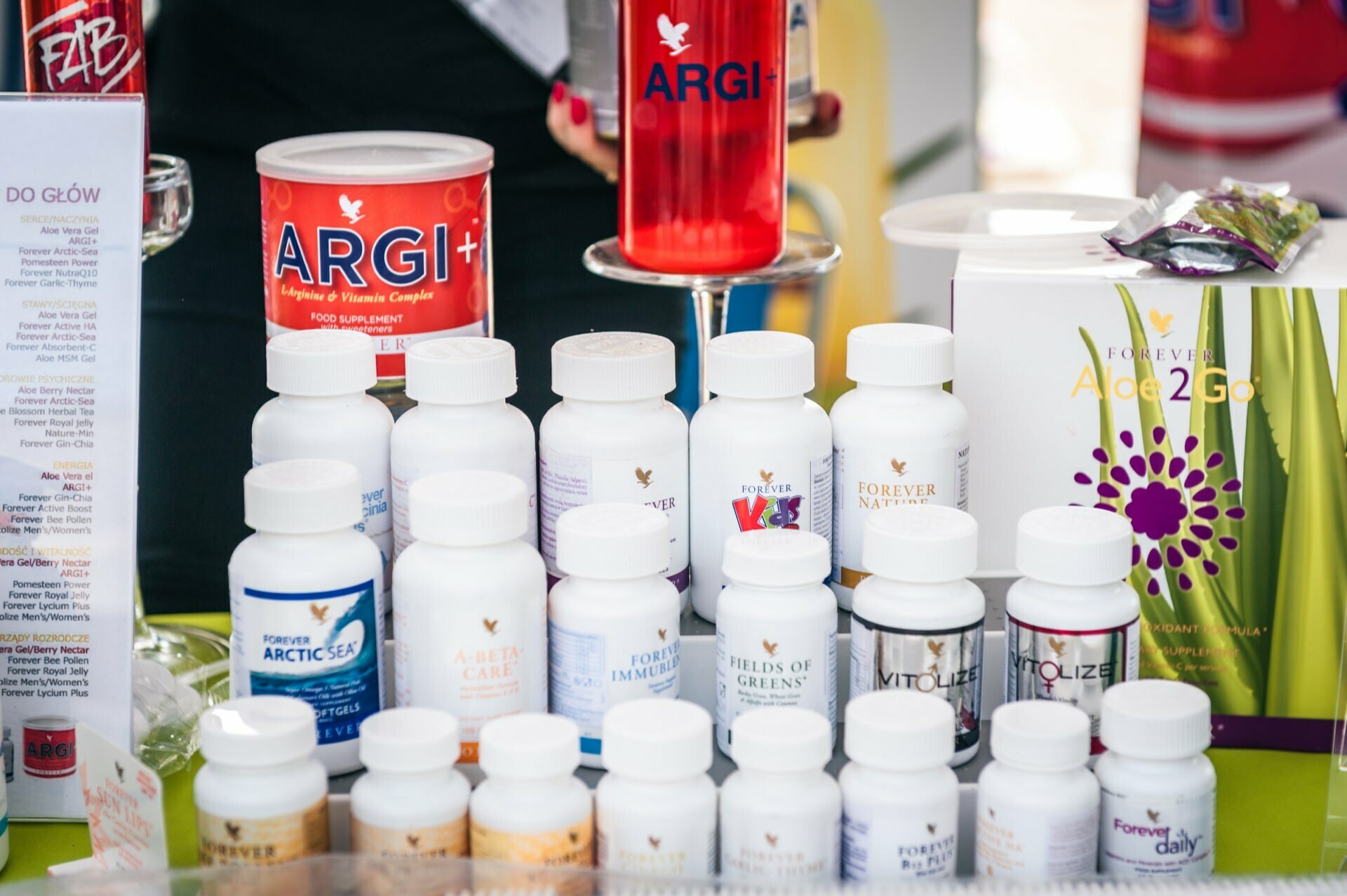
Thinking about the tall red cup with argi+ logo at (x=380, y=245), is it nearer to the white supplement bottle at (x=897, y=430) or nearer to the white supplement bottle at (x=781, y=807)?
the white supplement bottle at (x=897, y=430)

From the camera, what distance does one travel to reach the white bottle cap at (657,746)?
2.59 feet

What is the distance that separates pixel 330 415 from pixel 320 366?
37mm

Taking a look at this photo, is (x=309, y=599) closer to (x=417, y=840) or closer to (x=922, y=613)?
(x=417, y=840)

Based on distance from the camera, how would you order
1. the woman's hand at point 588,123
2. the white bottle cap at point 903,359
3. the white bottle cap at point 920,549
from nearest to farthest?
the white bottle cap at point 920,549 → the white bottle cap at point 903,359 → the woman's hand at point 588,123

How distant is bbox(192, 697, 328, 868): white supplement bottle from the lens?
2.63ft

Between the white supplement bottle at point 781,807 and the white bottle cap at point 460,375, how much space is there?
0.98 feet

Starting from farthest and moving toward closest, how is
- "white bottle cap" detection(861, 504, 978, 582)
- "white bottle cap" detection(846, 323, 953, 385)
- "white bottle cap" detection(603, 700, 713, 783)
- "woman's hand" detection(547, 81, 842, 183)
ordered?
"woman's hand" detection(547, 81, 842, 183), "white bottle cap" detection(846, 323, 953, 385), "white bottle cap" detection(861, 504, 978, 582), "white bottle cap" detection(603, 700, 713, 783)

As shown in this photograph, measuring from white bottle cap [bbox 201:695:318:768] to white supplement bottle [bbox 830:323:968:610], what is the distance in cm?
39

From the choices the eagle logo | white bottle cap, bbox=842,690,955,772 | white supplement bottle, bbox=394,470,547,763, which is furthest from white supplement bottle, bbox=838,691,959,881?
the eagle logo

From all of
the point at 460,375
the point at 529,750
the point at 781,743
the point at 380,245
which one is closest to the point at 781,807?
the point at 781,743

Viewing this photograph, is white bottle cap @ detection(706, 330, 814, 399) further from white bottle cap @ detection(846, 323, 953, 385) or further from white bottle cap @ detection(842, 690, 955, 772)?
white bottle cap @ detection(842, 690, 955, 772)

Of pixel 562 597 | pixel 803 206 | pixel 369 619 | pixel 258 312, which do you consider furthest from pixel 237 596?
pixel 803 206

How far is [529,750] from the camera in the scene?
0.79m

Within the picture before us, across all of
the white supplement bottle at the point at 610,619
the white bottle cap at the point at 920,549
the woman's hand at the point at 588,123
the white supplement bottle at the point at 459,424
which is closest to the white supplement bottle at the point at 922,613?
the white bottle cap at the point at 920,549
